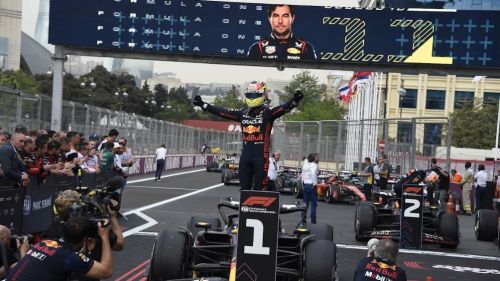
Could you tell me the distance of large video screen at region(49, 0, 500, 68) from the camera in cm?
2141

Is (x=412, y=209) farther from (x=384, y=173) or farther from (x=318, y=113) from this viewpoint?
(x=318, y=113)

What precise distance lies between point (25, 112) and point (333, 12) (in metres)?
9.22

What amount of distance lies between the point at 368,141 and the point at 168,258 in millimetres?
20158

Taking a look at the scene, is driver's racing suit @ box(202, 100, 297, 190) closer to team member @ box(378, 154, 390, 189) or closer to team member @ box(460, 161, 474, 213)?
team member @ box(378, 154, 390, 189)

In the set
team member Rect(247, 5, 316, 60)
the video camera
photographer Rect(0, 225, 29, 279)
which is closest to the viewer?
the video camera

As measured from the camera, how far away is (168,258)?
7.57 metres

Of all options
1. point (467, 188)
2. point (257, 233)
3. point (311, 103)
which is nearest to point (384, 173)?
point (467, 188)

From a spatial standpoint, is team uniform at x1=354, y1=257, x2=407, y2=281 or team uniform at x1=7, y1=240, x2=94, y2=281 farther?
team uniform at x1=354, y1=257, x2=407, y2=281

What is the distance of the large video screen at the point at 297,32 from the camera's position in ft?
70.2

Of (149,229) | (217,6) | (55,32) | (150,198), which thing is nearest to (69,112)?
(55,32)

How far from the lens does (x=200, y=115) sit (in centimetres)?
12988

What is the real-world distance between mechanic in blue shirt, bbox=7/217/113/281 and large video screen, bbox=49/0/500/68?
16.5 meters

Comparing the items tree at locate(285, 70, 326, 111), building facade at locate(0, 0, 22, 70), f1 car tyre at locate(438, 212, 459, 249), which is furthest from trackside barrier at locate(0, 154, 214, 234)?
building facade at locate(0, 0, 22, 70)

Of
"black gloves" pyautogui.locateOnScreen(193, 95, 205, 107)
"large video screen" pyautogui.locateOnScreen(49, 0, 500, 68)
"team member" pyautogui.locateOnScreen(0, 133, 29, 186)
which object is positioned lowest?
"team member" pyautogui.locateOnScreen(0, 133, 29, 186)
